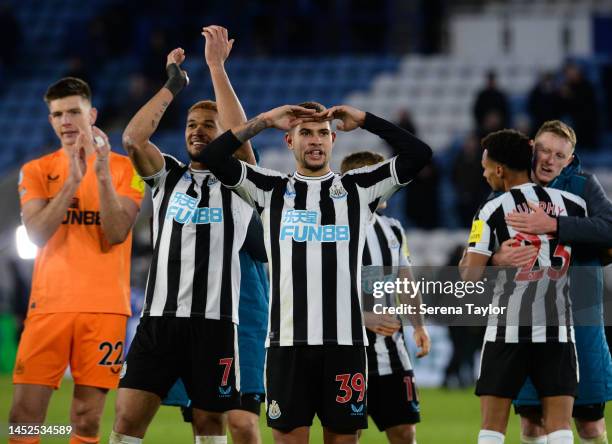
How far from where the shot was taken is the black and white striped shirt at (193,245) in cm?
581

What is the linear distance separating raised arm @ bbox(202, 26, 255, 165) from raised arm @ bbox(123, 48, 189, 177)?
0.20m

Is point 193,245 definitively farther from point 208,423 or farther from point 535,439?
point 535,439

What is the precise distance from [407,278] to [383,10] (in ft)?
51.7

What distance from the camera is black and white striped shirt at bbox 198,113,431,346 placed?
5461 millimetres

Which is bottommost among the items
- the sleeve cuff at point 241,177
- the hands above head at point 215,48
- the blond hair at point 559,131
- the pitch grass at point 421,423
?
the pitch grass at point 421,423

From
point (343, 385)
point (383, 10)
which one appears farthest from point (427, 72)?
point (343, 385)

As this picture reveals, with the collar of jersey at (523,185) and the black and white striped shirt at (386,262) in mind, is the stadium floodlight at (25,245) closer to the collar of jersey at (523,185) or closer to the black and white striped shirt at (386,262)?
the black and white striped shirt at (386,262)

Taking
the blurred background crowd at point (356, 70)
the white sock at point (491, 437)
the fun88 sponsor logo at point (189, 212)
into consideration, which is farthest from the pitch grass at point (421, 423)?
the blurred background crowd at point (356, 70)

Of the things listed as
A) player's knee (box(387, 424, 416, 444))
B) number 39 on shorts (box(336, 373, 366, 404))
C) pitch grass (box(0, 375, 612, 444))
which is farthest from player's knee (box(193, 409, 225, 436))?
pitch grass (box(0, 375, 612, 444))

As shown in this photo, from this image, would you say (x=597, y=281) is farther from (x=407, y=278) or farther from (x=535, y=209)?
(x=407, y=278)

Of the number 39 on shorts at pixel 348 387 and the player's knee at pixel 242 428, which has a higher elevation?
the number 39 on shorts at pixel 348 387

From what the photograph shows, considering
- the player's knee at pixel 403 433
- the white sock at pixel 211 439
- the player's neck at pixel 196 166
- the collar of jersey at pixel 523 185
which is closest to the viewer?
the white sock at pixel 211 439

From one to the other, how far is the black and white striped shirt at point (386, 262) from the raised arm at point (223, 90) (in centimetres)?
99

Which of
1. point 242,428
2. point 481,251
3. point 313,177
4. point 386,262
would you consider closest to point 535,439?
point 481,251
